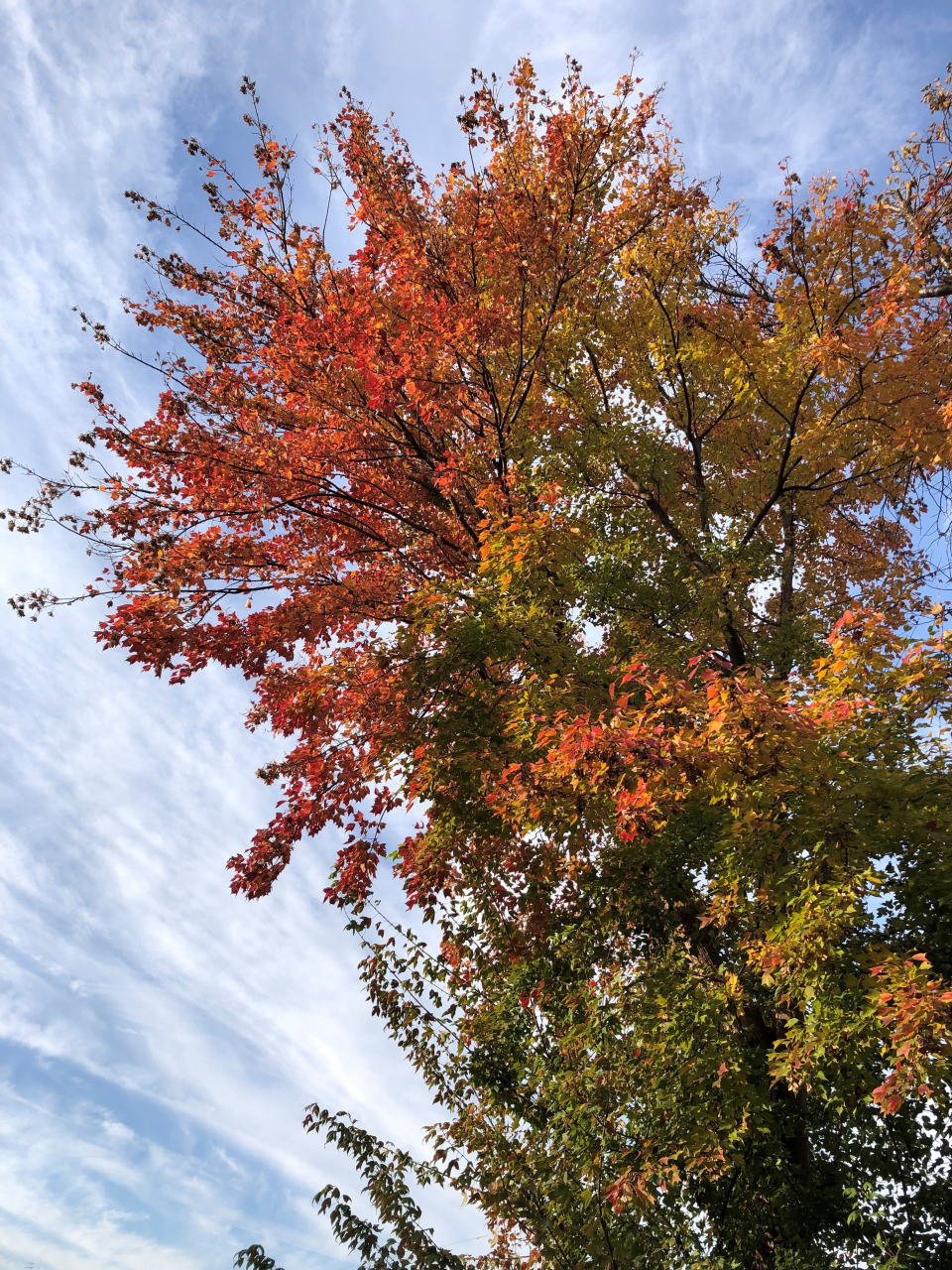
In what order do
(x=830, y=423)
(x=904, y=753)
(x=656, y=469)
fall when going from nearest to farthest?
(x=904, y=753)
(x=830, y=423)
(x=656, y=469)

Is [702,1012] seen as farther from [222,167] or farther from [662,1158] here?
[222,167]

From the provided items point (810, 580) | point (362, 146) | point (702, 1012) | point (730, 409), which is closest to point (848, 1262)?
point (702, 1012)

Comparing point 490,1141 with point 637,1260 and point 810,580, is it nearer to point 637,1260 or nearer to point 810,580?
point 637,1260

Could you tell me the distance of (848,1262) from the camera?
571cm

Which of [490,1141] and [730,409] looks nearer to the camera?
[490,1141]

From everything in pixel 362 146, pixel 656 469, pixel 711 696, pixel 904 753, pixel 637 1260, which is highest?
pixel 362 146

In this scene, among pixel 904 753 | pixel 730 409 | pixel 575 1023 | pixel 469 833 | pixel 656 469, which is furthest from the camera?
pixel 730 409

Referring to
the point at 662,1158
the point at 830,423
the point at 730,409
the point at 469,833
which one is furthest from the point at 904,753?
the point at 730,409

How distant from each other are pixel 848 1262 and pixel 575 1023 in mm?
2420

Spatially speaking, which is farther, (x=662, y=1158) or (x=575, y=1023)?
(x=575, y=1023)

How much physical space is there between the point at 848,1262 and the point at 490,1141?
2844mm

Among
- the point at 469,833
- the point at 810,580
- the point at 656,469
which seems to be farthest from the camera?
the point at 810,580

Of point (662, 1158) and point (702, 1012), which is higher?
point (702, 1012)

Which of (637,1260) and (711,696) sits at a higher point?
(711,696)
